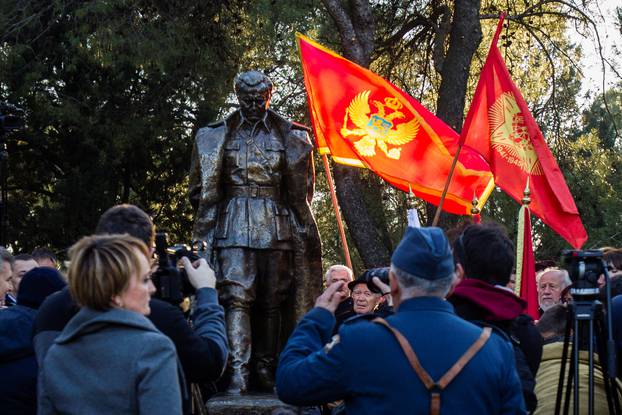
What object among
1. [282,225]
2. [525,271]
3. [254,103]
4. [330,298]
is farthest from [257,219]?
[330,298]

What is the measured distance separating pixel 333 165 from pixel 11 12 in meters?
5.80

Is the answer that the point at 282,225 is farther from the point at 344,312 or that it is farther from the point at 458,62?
the point at 458,62

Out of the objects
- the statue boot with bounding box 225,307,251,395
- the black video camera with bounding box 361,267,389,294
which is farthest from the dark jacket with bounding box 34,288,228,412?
the statue boot with bounding box 225,307,251,395

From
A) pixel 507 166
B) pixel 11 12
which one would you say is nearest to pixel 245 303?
pixel 507 166

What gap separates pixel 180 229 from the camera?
69.8ft

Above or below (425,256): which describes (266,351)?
below

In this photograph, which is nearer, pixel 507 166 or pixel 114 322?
pixel 114 322

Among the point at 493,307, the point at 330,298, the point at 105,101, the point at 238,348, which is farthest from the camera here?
the point at 105,101

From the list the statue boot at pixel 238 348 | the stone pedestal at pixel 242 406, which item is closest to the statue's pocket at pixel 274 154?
the statue boot at pixel 238 348

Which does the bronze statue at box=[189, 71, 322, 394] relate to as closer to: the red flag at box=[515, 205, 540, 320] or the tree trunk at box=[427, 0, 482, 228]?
the red flag at box=[515, 205, 540, 320]

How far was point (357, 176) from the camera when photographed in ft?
50.4

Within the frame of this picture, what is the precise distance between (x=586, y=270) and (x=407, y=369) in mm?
1865

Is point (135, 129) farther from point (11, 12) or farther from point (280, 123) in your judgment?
point (280, 123)

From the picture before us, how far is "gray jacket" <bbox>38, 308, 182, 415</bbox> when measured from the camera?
3553mm
